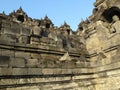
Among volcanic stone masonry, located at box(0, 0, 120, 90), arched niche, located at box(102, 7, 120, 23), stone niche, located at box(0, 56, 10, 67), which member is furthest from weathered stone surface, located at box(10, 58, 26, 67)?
arched niche, located at box(102, 7, 120, 23)

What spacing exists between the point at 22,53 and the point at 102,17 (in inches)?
249

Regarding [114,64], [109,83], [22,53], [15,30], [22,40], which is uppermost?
[15,30]

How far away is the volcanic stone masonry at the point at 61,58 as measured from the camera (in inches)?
243

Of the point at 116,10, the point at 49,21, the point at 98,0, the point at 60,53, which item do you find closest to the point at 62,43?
the point at 60,53

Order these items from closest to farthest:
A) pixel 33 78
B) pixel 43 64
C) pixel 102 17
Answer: pixel 33 78, pixel 43 64, pixel 102 17

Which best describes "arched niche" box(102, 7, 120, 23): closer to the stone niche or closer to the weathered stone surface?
the weathered stone surface

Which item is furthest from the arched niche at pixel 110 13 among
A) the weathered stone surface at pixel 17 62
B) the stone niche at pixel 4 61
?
the stone niche at pixel 4 61

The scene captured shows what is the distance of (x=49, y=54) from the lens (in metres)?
9.90

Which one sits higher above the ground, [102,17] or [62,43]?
[102,17]

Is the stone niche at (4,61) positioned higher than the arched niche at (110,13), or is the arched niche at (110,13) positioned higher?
the arched niche at (110,13)

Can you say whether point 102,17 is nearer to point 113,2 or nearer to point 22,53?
point 113,2

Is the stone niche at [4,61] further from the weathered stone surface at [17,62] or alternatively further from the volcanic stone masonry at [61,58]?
the weathered stone surface at [17,62]

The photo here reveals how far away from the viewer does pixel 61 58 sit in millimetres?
9266

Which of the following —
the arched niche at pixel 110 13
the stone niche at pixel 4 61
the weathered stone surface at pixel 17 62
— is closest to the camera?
the stone niche at pixel 4 61
